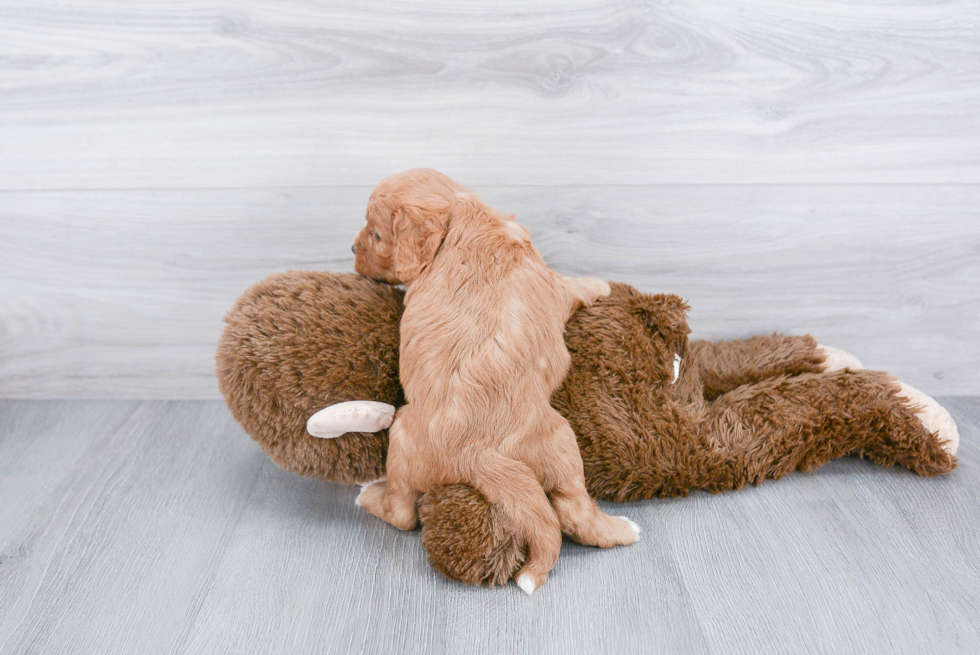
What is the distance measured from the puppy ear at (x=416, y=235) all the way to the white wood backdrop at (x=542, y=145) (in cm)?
31

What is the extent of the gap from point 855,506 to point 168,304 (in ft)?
4.07

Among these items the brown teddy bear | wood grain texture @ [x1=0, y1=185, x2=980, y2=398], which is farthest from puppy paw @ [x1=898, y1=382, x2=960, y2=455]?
wood grain texture @ [x1=0, y1=185, x2=980, y2=398]

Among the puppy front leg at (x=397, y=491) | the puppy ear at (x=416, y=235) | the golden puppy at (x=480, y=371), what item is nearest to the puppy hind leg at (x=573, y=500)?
the golden puppy at (x=480, y=371)

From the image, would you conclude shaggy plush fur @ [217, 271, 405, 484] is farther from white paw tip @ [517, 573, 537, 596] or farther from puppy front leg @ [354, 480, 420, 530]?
white paw tip @ [517, 573, 537, 596]

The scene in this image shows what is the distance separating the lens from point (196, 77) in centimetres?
118

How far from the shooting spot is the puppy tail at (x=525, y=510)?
0.87 m

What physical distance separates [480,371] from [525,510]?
0.18 meters

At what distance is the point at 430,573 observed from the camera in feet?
2.98

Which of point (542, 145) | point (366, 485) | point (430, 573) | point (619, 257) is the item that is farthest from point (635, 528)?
point (542, 145)

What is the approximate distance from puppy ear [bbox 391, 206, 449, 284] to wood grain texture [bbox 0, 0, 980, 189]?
12.4 inches

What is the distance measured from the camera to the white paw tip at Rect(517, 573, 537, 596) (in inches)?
33.9

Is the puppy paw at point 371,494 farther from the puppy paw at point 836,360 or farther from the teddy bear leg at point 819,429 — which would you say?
the puppy paw at point 836,360

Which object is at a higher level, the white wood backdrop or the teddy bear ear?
the white wood backdrop

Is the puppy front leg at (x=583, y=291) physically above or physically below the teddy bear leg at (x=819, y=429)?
above
